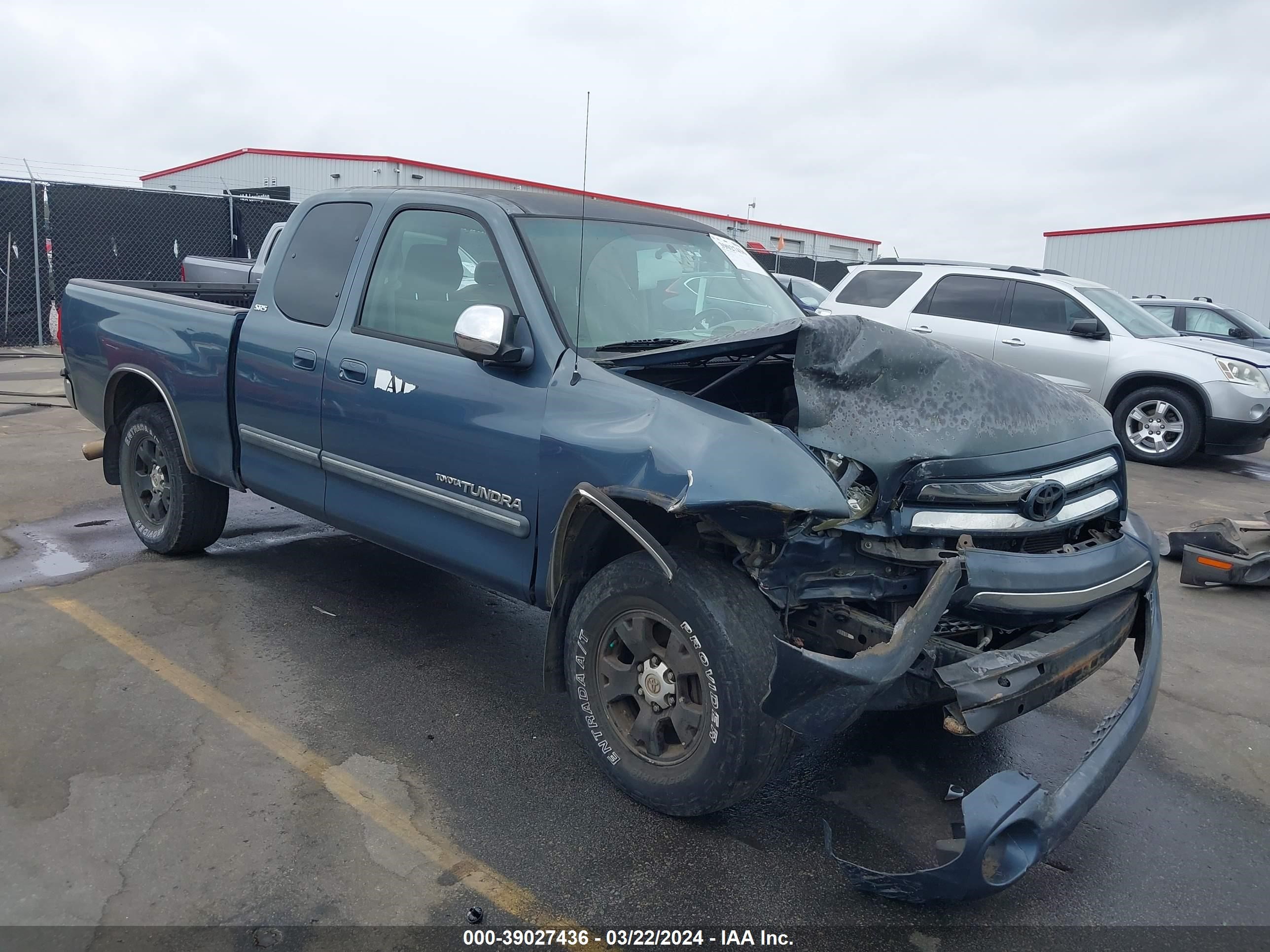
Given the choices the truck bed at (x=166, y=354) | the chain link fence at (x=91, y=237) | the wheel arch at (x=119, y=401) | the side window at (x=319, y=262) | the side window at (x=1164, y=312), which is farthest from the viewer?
the chain link fence at (x=91, y=237)

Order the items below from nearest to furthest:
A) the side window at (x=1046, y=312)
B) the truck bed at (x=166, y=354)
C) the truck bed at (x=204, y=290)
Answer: the truck bed at (x=166, y=354) → the truck bed at (x=204, y=290) → the side window at (x=1046, y=312)

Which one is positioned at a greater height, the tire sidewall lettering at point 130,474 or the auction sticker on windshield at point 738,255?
the auction sticker on windshield at point 738,255

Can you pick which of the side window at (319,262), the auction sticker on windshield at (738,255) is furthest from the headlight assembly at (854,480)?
the side window at (319,262)

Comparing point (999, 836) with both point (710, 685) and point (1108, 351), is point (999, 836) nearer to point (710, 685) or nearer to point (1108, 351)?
point (710, 685)

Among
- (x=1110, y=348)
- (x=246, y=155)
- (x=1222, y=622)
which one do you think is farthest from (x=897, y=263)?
(x=246, y=155)

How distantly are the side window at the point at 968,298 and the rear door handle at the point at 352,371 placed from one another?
7613mm

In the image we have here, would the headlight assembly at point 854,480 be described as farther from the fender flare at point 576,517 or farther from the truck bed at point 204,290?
the truck bed at point 204,290

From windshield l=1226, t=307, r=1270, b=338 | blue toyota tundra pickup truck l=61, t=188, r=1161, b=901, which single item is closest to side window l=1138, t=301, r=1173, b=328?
windshield l=1226, t=307, r=1270, b=338

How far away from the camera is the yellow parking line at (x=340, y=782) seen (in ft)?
8.80

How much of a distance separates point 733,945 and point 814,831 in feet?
2.08

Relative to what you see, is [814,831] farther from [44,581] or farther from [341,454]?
[44,581]

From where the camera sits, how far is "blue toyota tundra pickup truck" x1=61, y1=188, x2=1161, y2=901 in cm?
267

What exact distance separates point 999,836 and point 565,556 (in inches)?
59.8

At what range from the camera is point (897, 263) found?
1072cm
